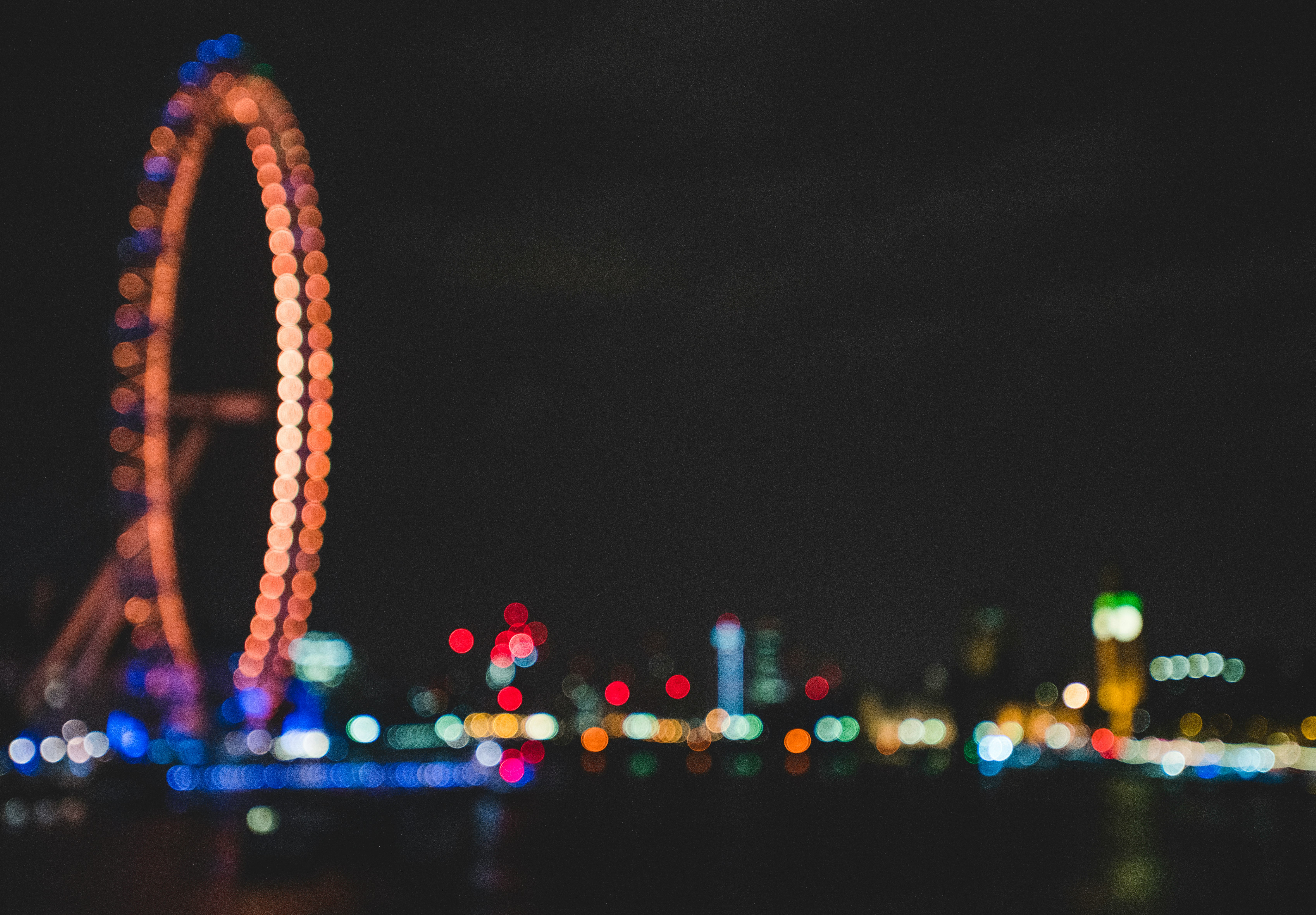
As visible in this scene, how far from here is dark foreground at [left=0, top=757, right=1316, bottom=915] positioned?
75.6ft

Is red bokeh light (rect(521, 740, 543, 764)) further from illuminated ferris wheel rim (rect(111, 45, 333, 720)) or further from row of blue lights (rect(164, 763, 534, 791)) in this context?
illuminated ferris wheel rim (rect(111, 45, 333, 720))

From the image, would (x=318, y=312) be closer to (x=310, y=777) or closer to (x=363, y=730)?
(x=310, y=777)

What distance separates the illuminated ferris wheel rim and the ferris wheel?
2cm

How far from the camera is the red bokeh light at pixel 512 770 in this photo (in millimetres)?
57938

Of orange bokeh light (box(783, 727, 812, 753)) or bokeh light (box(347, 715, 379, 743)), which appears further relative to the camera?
orange bokeh light (box(783, 727, 812, 753))

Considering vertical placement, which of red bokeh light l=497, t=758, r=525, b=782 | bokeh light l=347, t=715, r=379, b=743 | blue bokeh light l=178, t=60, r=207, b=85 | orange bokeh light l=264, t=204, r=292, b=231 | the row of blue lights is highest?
blue bokeh light l=178, t=60, r=207, b=85

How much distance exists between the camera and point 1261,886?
27.6 metres

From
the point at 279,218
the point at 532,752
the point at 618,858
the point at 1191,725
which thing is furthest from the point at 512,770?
the point at 1191,725

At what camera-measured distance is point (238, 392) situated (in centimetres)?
3359

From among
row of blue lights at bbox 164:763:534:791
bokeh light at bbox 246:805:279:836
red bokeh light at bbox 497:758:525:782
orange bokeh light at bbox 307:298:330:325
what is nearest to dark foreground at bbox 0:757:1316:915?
bokeh light at bbox 246:805:279:836

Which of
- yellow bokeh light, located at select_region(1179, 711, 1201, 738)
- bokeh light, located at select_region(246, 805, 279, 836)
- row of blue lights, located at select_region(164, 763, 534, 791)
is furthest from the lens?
yellow bokeh light, located at select_region(1179, 711, 1201, 738)

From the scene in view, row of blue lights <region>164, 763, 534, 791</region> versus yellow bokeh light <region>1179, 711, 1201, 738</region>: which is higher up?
yellow bokeh light <region>1179, 711, 1201, 738</region>

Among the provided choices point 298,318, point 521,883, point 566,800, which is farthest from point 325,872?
point 566,800

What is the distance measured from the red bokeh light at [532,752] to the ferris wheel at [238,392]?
35084 mm
